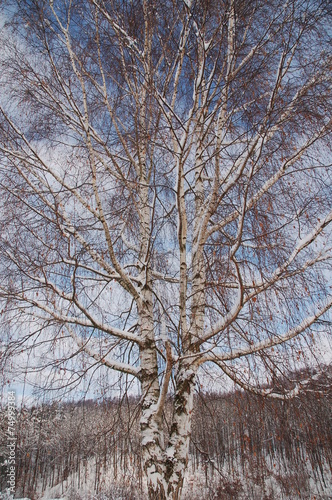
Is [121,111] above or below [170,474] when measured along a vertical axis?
above

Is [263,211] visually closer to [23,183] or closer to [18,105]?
[23,183]

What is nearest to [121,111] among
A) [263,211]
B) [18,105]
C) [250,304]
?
[18,105]

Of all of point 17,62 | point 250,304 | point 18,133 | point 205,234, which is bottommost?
point 250,304

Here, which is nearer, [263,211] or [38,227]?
[263,211]

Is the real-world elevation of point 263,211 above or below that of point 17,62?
below

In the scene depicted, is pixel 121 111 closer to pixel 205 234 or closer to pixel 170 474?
pixel 205 234

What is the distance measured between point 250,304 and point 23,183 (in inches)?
117

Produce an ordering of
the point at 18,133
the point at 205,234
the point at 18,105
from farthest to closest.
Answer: the point at 18,105 < the point at 18,133 < the point at 205,234

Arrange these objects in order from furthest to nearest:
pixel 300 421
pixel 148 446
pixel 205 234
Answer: pixel 205 234, pixel 148 446, pixel 300 421

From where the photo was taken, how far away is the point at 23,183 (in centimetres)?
389

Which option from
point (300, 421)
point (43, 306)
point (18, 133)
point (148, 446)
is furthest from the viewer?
point (18, 133)

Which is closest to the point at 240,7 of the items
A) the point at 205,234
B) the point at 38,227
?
the point at 205,234

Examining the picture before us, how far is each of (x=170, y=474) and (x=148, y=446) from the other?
0.26m

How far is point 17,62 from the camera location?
3674mm
